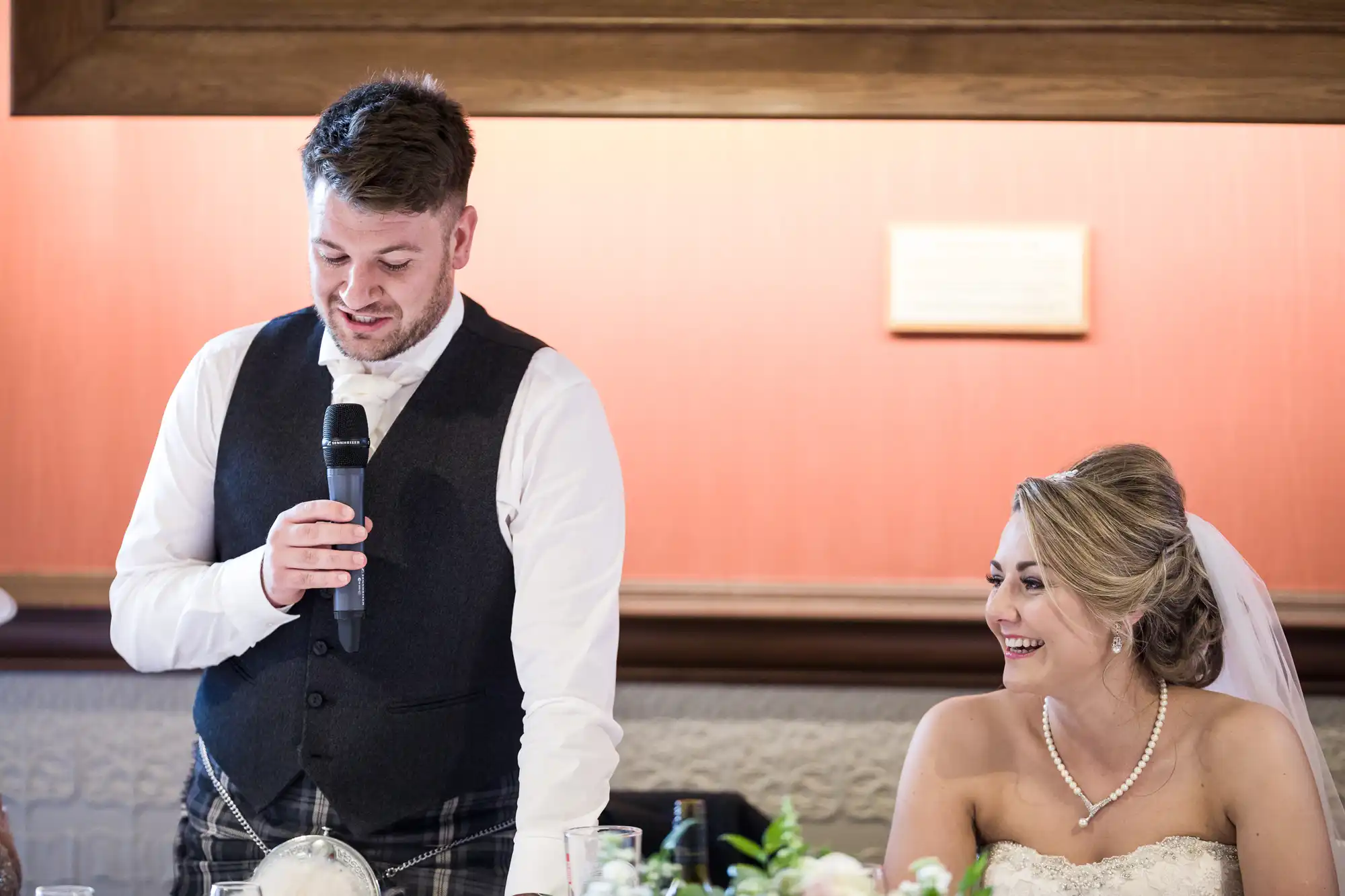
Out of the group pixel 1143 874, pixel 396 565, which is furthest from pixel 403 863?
pixel 1143 874

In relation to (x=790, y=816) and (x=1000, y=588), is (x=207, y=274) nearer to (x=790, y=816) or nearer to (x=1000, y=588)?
(x=1000, y=588)

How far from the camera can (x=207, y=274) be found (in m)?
3.33

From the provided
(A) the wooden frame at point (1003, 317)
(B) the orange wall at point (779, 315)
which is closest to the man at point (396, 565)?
(B) the orange wall at point (779, 315)

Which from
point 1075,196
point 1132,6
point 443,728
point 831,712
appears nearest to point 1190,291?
point 1075,196

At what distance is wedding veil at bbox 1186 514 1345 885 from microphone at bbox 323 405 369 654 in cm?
128

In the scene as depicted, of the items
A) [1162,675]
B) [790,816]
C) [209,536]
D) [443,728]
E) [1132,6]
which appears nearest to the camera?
[790,816]

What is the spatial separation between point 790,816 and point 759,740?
207 cm

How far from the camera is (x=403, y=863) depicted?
1952 millimetres

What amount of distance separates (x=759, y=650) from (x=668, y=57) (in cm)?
123

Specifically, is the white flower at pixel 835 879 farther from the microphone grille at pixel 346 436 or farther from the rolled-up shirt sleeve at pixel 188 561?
the rolled-up shirt sleeve at pixel 188 561

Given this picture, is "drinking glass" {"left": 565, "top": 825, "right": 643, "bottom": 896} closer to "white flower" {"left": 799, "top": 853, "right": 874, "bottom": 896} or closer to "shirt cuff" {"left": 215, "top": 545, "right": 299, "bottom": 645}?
"white flower" {"left": 799, "top": 853, "right": 874, "bottom": 896}

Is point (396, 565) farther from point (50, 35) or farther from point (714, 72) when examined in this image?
point (50, 35)

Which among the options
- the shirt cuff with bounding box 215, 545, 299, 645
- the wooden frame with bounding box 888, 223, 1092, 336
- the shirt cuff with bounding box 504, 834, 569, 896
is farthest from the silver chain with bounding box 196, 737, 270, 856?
the wooden frame with bounding box 888, 223, 1092, 336

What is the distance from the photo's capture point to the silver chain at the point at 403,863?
1944 millimetres
